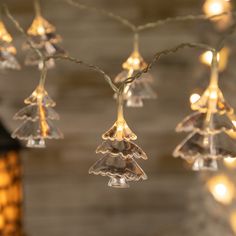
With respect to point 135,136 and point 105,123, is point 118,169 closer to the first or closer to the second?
point 135,136

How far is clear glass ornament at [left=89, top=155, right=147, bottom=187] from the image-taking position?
81 centimetres

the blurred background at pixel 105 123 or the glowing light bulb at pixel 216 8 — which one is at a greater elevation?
the glowing light bulb at pixel 216 8

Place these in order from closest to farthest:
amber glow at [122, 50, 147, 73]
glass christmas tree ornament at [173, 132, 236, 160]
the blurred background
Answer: glass christmas tree ornament at [173, 132, 236, 160], amber glow at [122, 50, 147, 73], the blurred background

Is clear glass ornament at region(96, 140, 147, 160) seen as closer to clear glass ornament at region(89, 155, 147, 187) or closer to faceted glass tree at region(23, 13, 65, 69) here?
clear glass ornament at region(89, 155, 147, 187)

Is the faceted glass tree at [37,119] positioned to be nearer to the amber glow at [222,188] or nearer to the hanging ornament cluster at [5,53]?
the hanging ornament cluster at [5,53]

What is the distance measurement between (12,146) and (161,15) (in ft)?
2.59

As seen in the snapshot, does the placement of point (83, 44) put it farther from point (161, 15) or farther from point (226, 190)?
point (226, 190)

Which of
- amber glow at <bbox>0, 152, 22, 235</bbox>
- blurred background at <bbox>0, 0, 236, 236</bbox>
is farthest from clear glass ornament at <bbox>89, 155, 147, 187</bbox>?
blurred background at <bbox>0, 0, 236, 236</bbox>

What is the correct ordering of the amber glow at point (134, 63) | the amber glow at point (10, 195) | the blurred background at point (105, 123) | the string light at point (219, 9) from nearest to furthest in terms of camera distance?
the amber glow at point (134, 63) → the amber glow at point (10, 195) → the string light at point (219, 9) → the blurred background at point (105, 123)

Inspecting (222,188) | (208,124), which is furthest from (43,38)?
(222,188)

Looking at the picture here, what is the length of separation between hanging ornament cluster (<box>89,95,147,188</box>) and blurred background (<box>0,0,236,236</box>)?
3.56 feet

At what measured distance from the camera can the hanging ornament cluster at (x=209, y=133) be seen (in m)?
0.77

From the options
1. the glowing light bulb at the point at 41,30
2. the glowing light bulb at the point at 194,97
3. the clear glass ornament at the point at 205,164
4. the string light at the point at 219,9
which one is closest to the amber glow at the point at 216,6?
the string light at the point at 219,9

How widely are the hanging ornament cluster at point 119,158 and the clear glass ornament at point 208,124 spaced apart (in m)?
0.10
